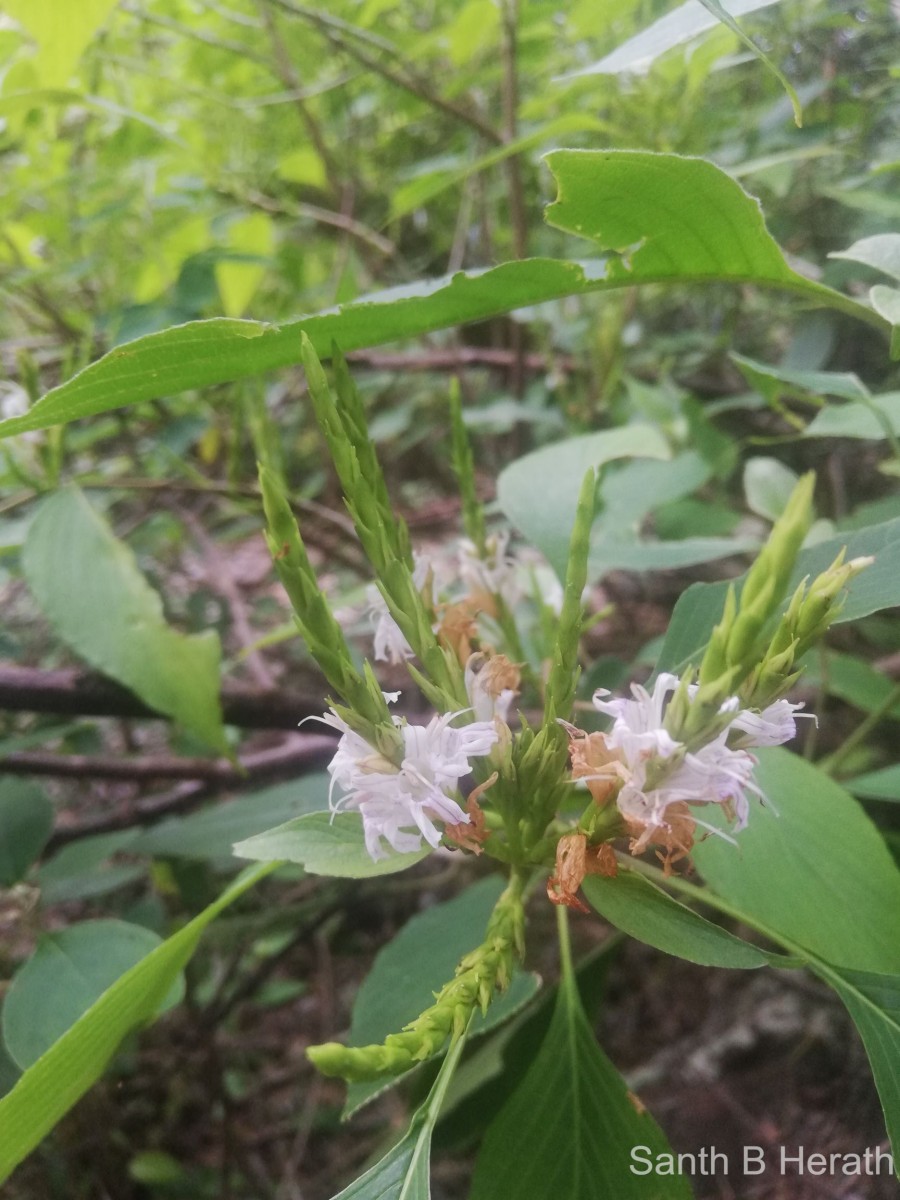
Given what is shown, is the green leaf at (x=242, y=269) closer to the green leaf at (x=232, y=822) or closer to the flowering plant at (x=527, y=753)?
the green leaf at (x=232, y=822)

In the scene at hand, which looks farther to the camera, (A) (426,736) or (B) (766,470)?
(B) (766,470)

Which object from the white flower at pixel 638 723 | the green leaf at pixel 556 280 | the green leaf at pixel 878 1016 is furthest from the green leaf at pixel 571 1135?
the green leaf at pixel 556 280

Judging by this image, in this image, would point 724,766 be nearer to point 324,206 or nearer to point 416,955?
point 416,955

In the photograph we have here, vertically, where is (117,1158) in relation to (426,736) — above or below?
below

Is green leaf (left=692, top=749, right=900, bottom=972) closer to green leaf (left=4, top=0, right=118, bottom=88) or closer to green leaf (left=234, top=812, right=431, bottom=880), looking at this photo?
green leaf (left=234, top=812, right=431, bottom=880)

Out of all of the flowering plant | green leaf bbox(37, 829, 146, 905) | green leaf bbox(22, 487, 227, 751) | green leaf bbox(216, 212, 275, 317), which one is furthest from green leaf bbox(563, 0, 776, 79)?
green leaf bbox(216, 212, 275, 317)

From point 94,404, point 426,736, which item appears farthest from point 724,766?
point 94,404
